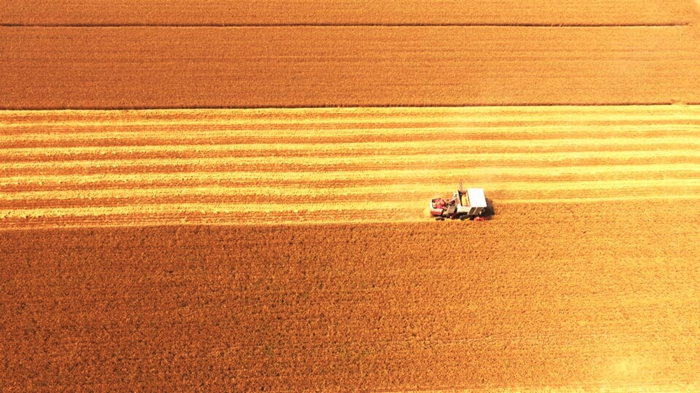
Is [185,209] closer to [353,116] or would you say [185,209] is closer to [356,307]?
[356,307]

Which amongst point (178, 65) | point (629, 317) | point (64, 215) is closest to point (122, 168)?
point (64, 215)

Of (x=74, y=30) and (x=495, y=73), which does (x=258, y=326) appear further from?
(x=74, y=30)

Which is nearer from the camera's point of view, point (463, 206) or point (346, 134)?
point (463, 206)

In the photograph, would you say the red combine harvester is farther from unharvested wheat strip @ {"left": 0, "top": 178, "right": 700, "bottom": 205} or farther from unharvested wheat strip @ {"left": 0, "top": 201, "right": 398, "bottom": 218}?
unharvested wheat strip @ {"left": 0, "top": 201, "right": 398, "bottom": 218}

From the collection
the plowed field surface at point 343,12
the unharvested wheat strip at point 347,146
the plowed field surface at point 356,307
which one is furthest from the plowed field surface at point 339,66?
the plowed field surface at point 356,307

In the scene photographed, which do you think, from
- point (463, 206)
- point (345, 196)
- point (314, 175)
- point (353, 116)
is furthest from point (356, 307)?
point (353, 116)

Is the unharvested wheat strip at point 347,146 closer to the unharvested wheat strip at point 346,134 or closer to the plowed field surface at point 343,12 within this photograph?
the unharvested wheat strip at point 346,134
